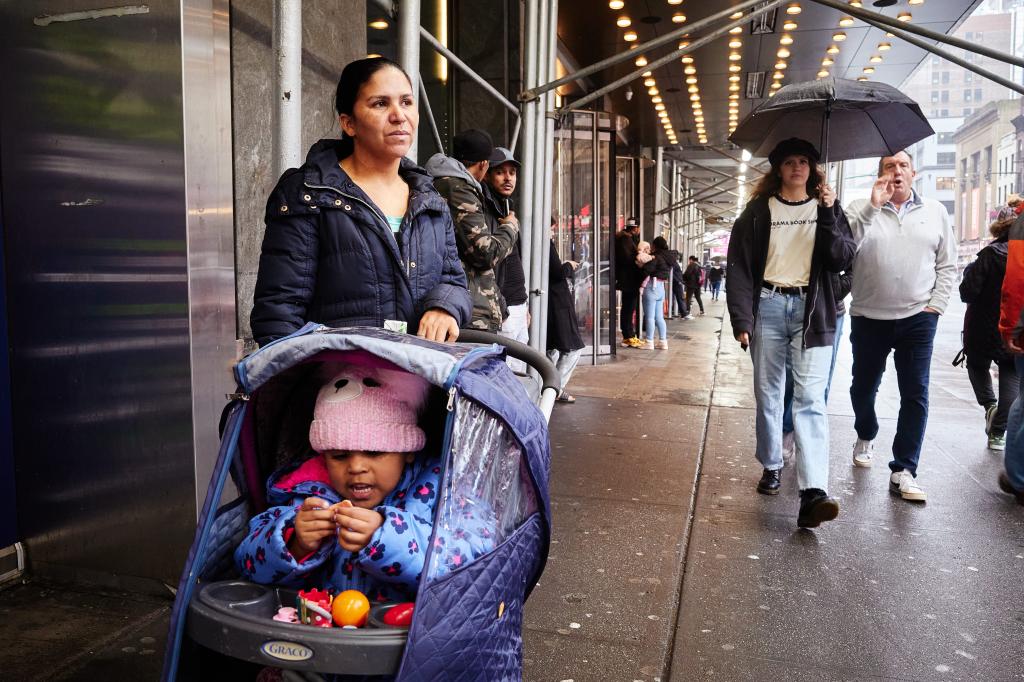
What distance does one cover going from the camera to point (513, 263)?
20.4 feet

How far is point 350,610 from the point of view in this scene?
1759 mm

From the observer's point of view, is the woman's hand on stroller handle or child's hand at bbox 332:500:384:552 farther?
the woman's hand on stroller handle

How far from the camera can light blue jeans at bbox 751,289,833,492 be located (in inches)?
196

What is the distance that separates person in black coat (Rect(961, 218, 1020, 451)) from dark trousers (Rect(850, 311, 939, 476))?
1.74 metres

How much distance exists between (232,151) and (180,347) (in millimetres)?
916

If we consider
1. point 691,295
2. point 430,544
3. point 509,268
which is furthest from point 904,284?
point 691,295

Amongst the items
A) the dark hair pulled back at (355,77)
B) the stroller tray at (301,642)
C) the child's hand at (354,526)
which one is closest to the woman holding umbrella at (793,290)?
the dark hair pulled back at (355,77)

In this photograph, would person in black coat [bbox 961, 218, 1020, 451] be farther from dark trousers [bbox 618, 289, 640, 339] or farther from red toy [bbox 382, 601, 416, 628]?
dark trousers [bbox 618, 289, 640, 339]

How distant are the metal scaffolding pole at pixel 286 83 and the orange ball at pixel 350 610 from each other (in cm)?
218

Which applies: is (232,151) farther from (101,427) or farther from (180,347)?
(101,427)

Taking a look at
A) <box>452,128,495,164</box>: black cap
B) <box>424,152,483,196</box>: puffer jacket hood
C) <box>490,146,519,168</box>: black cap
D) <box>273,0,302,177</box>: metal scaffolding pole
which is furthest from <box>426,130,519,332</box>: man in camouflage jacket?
<box>273,0,302,177</box>: metal scaffolding pole

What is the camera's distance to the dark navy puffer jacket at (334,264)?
8.95ft

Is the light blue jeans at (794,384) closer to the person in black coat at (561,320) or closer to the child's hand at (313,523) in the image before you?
the person in black coat at (561,320)

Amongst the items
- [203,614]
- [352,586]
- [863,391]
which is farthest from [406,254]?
[863,391]
